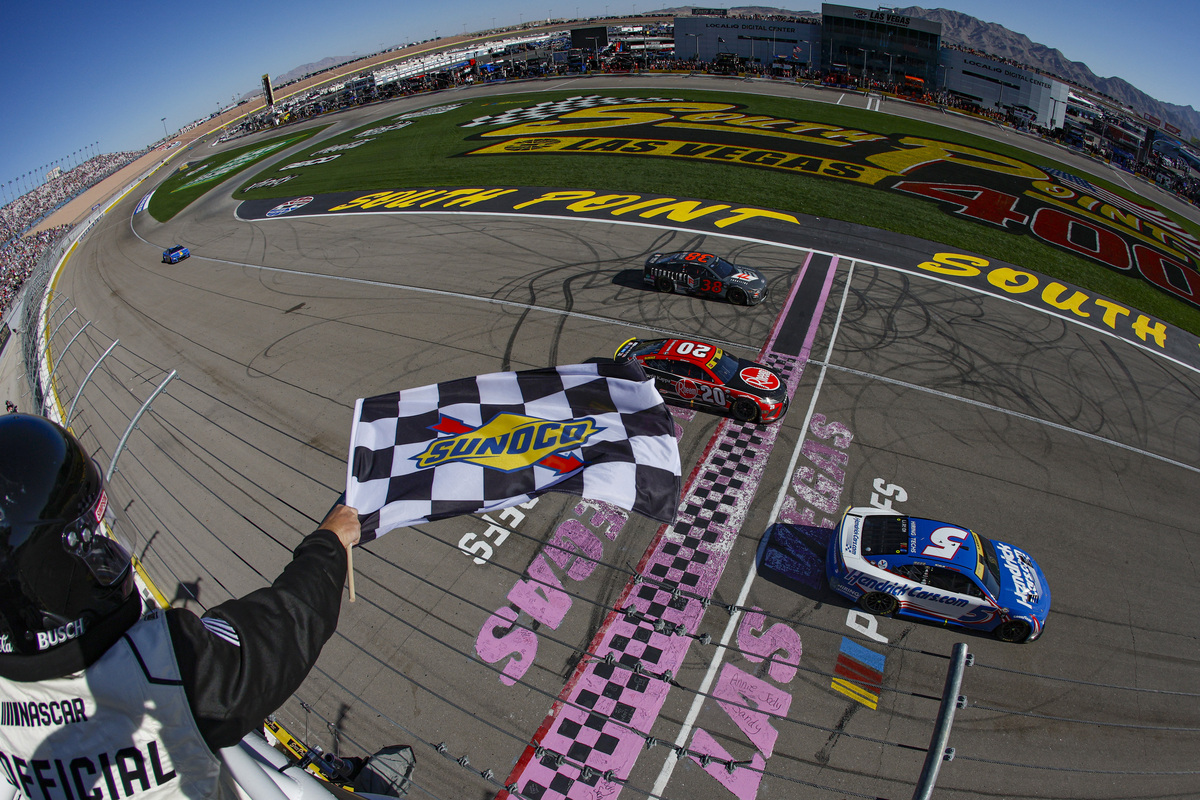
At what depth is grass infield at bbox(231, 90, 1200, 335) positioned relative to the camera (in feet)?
70.3

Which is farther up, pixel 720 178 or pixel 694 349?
pixel 720 178

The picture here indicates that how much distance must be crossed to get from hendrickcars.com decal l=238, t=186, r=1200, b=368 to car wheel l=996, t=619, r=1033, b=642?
1325 centimetres

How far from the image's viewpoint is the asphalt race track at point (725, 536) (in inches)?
299

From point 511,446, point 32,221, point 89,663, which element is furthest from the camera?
point 32,221

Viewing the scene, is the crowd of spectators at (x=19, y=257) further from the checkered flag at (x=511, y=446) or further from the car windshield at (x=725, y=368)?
the checkered flag at (x=511, y=446)

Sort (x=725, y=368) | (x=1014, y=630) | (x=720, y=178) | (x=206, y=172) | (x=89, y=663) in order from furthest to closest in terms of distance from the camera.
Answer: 1. (x=206, y=172)
2. (x=720, y=178)
3. (x=725, y=368)
4. (x=1014, y=630)
5. (x=89, y=663)

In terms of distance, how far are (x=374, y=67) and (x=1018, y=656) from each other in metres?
101

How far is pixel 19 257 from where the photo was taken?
1684 inches

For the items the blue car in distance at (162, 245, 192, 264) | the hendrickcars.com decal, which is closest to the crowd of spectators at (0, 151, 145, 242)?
the blue car in distance at (162, 245, 192, 264)

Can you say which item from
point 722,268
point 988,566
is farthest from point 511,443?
point 722,268

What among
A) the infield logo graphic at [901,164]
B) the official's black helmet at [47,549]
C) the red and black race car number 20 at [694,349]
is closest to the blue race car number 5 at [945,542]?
the red and black race car number 20 at [694,349]

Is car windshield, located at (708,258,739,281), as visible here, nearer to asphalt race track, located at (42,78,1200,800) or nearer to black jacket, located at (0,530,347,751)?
asphalt race track, located at (42,78,1200,800)

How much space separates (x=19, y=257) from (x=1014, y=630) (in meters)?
59.4

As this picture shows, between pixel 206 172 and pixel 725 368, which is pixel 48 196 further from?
pixel 725 368
